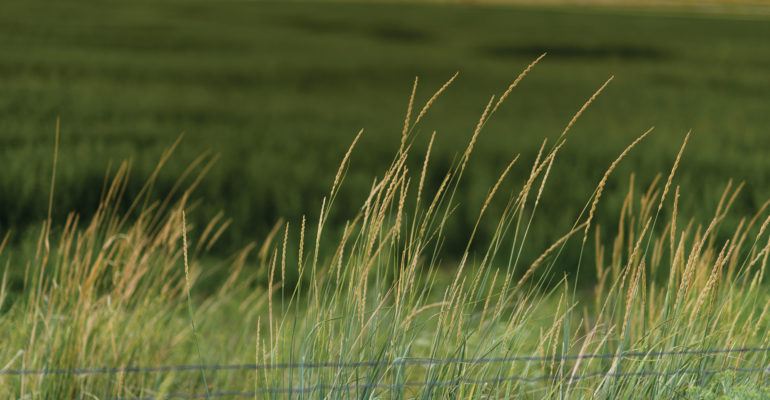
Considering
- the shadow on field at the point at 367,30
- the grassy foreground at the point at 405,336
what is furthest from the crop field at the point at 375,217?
the shadow on field at the point at 367,30

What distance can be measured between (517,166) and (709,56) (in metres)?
14.3

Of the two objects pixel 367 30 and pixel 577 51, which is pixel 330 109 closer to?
pixel 577 51

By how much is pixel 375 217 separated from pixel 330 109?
9639 mm

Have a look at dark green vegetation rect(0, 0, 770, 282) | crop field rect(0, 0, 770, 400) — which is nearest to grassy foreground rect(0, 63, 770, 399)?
crop field rect(0, 0, 770, 400)

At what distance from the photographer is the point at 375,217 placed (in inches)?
110

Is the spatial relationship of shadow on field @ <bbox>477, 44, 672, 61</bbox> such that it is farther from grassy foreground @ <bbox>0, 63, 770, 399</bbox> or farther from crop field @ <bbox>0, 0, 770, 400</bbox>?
grassy foreground @ <bbox>0, 63, 770, 399</bbox>

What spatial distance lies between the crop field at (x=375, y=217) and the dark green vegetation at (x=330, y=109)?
0.06m

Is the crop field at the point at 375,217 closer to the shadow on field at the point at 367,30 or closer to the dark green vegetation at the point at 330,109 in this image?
the dark green vegetation at the point at 330,109

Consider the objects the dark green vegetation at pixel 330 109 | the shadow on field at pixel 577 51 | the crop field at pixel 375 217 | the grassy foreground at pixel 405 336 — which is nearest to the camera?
the grassy foreground at pixel 405 336

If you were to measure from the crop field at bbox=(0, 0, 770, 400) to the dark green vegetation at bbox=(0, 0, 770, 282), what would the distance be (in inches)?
2.3

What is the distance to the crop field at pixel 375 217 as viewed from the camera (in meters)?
2.57

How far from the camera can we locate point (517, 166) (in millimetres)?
8938

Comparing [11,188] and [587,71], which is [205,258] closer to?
[11,188]

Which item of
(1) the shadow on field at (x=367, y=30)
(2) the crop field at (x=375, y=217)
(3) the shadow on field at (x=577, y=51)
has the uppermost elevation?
(2) the crop field at (x=375, y=217)
